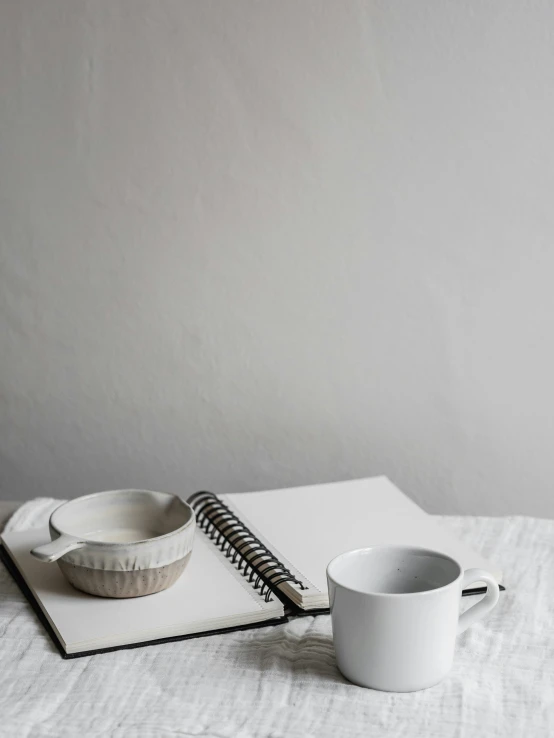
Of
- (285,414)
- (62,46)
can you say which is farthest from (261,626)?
(62,46)

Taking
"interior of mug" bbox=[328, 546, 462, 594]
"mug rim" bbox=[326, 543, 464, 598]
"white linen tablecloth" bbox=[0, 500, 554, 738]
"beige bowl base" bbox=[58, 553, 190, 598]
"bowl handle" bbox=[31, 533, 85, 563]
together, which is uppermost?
"bowl handle" bbox=[31, 533, 85, 563]

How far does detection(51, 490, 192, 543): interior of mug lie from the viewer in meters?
0.82

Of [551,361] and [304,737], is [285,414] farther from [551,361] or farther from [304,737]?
[304,737]

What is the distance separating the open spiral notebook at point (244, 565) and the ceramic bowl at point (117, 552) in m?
0.02

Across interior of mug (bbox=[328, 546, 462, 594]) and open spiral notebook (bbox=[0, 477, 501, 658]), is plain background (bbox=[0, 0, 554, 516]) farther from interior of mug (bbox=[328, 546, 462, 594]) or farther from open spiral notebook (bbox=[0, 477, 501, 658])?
interior of mug (bbox=[328, 546, 462, 594])

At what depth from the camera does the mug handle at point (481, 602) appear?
2.15 feet

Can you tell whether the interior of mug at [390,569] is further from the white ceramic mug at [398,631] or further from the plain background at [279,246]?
the plain background at [279,246]

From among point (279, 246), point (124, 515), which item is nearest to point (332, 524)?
point (124, 515)

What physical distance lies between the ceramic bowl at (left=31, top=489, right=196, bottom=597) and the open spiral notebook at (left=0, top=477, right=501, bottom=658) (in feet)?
0.06

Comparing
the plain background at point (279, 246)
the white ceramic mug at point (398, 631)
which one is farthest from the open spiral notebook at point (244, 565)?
the plain background at point (279, 246)

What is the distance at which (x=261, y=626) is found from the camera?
72 cm

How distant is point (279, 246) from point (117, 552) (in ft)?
2.08

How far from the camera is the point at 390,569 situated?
0.68 m

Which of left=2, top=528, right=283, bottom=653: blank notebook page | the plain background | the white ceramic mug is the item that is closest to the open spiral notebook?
left=2, top=528, right=283, bottom=653: blank notebook page
